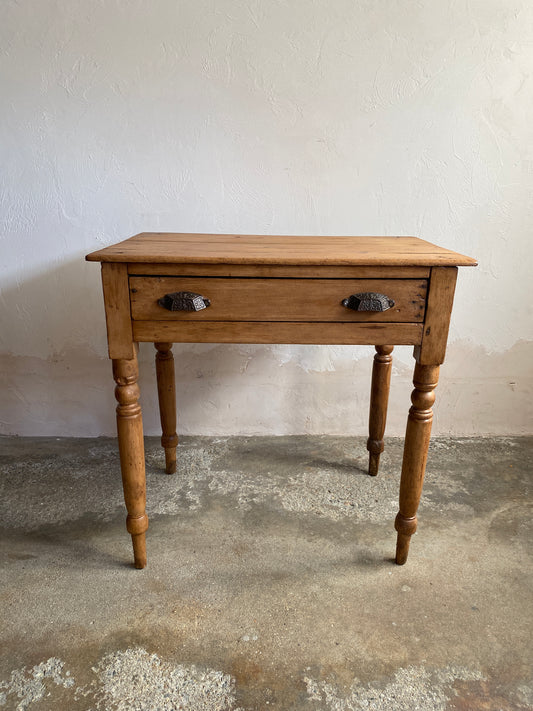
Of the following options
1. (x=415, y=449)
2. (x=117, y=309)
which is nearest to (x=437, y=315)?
(x=415, y=449)

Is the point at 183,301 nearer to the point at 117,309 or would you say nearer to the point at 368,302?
the point at 117,309

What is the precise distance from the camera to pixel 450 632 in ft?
4.26

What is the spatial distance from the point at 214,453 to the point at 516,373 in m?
1.44

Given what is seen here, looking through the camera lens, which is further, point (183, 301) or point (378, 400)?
point (378, 400)

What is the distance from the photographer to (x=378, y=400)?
1.96m

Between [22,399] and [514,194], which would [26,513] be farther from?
[514,194]

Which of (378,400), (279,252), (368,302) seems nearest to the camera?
(368,302)

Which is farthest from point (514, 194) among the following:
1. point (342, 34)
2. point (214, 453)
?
point (214, 453)

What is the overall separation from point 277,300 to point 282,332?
9cm

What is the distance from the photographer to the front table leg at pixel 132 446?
1362mm

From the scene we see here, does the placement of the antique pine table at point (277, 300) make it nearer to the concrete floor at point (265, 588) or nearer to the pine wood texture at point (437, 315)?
the pine wood texture at point (437, 315)

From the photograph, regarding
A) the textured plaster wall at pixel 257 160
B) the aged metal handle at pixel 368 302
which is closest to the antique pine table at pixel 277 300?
the aged metal handle at pixel 368 302

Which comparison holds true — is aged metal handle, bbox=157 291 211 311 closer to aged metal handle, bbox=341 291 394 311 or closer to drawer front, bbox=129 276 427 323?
drawer front, bbox=129 276 427 323

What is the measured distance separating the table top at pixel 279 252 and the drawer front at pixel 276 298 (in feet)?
0.19
